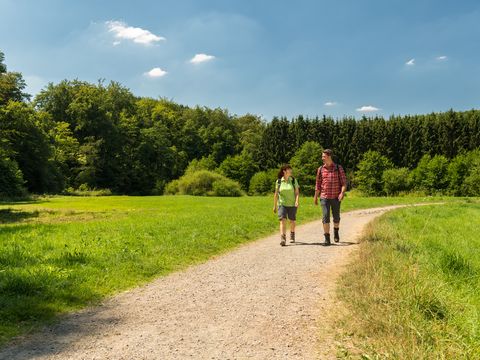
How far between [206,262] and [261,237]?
5024 millimetres

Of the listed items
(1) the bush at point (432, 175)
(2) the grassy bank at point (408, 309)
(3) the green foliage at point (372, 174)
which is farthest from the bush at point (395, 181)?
(2) the grassy bank at point (408, 309)

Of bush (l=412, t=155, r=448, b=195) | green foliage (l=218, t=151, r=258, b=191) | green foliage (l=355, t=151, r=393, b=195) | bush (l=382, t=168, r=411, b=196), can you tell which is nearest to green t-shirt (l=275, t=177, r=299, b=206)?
bush (l=382, t=168, r=411, b=196)

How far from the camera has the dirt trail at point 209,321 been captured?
4.69m

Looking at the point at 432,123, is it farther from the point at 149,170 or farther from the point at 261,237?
Answer: the point at 261,237

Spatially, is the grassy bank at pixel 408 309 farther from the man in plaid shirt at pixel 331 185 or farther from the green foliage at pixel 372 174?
the green foliage at pixel 372 174

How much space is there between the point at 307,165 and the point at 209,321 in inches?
3079

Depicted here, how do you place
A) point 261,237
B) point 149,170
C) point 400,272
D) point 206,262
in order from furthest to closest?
point 149,170 → point 261,237 → point 206,262 → point 400,272

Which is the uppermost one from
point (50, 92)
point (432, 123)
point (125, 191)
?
point (50, 92)

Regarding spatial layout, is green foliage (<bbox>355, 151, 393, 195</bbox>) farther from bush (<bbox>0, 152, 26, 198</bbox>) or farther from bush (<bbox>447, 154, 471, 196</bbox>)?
bush (<bbox>0, 152, 26, 198</bbox>)

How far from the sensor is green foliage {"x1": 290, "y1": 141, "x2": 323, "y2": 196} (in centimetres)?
8081

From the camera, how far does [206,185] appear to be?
67375 mm

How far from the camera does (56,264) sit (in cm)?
891

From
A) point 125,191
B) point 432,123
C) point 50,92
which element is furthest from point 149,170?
point 432,123

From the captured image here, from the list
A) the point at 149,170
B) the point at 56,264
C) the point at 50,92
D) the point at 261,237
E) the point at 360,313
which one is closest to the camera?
the point at 360,313
